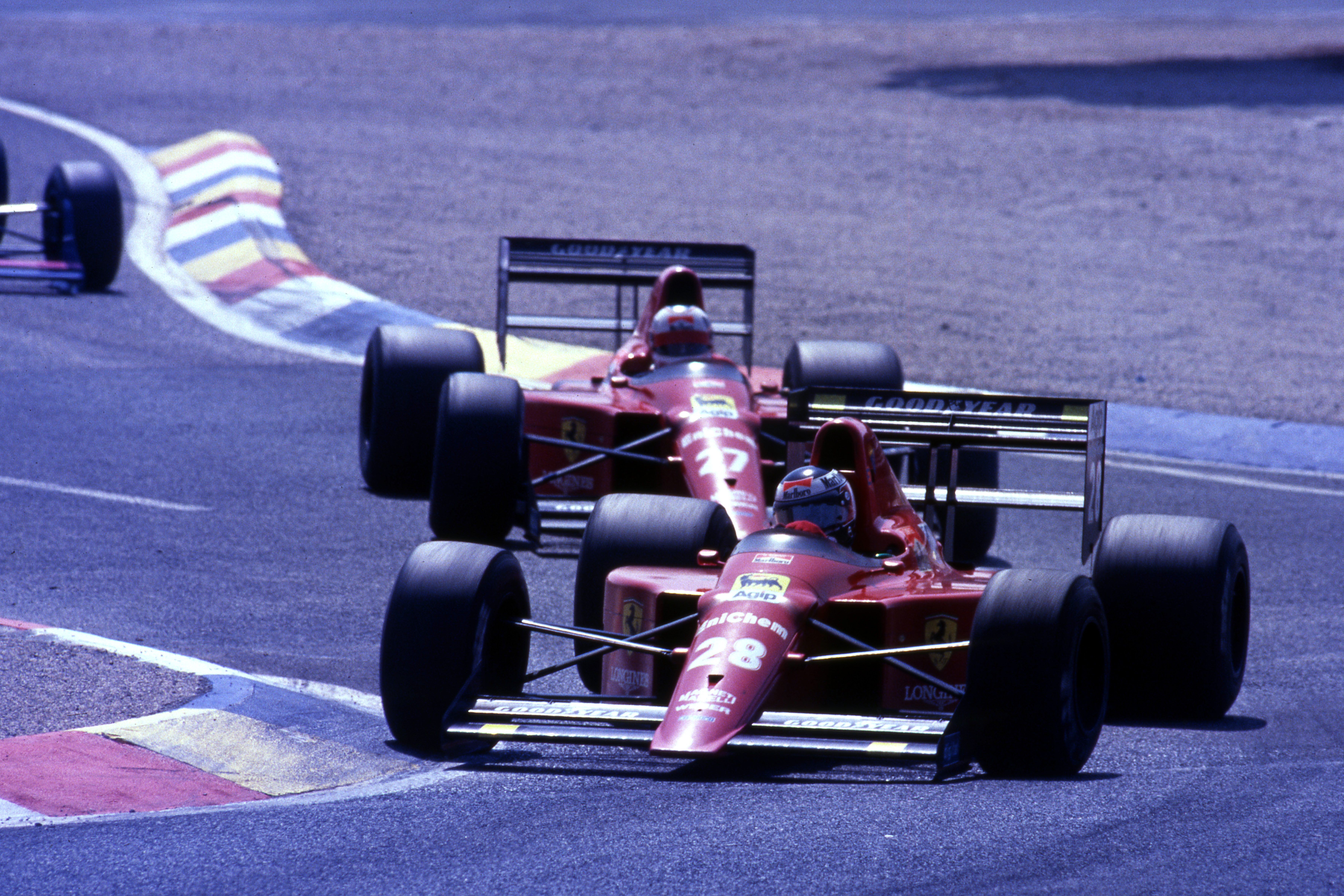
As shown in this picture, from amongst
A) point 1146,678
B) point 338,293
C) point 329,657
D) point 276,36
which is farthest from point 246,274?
point 276,36

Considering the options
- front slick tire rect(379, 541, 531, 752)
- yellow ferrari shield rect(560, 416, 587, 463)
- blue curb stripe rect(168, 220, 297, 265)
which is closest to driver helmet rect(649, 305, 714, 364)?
yellow ferrari shield rect(560, 416, 587, 463)

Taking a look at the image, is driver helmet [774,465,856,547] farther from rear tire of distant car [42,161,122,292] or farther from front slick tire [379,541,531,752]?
rear tire of distant car [42,161,122,292]

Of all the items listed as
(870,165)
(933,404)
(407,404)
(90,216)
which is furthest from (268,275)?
(933,404)

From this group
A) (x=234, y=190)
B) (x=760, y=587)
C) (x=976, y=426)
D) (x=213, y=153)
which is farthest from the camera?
(x=213, y=153)

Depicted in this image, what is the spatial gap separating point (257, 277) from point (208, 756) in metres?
10.4

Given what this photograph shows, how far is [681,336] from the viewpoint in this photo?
34.1ft

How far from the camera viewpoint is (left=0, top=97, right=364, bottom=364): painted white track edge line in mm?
14289

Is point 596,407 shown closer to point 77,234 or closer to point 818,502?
point 818,502

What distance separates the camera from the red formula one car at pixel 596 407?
9227 millimetres

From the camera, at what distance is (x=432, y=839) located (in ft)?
16.7

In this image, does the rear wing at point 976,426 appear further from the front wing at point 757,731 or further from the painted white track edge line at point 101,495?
the painted white track edge line at point 101,495

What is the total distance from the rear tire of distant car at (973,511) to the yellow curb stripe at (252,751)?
370 centimetres

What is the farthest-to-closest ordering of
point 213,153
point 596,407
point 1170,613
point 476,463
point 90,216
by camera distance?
point 213,153 → point 90,216 → point 596,407 → point 476,463 → point 1170,613

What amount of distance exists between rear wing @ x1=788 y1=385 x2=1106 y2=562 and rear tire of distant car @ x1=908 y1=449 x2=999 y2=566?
1179 millimetres
